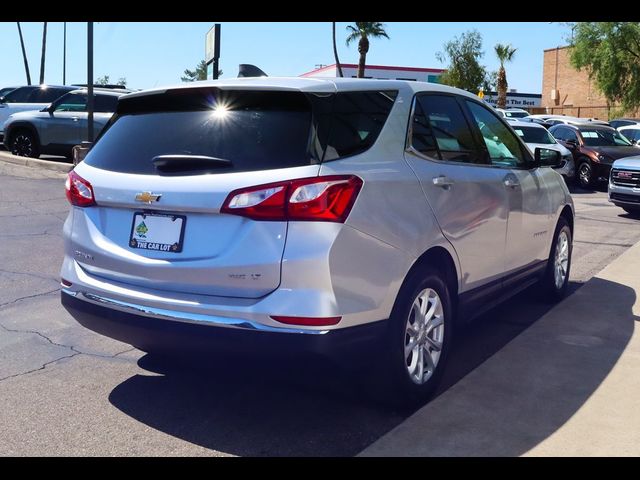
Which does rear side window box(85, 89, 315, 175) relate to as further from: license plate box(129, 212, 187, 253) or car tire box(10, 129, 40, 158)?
car tire box(10, 129, 40, 158)

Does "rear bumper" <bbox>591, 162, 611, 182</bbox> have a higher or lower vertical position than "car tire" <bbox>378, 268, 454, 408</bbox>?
higher

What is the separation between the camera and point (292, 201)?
3.36m

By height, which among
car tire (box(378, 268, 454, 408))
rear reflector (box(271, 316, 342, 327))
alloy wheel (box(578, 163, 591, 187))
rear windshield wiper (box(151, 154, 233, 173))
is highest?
rear windshield wiper (box(151, 154, 233, 173))

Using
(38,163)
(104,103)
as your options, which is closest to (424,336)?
(38,163)

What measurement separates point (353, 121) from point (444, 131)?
1052 millimetres

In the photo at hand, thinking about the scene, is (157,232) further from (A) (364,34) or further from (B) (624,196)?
(A) (364,34)

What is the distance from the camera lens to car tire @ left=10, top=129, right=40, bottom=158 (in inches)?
682

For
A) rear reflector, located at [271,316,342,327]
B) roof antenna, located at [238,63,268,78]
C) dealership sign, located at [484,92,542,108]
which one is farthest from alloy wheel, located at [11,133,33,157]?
dealership sign, located at [484,92,542,108]

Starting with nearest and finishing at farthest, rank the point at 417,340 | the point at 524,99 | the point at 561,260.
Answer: the point at 417,340
the point at 561,260
the point at 524,99

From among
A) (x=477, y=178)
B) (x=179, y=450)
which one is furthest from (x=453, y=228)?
(x=179, y=450)

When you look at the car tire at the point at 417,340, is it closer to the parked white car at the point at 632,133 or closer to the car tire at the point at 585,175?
the car tire at the point at 585,175

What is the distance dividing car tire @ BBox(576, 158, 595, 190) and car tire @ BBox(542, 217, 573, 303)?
473 inches

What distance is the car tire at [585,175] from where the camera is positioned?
58.9 feet
